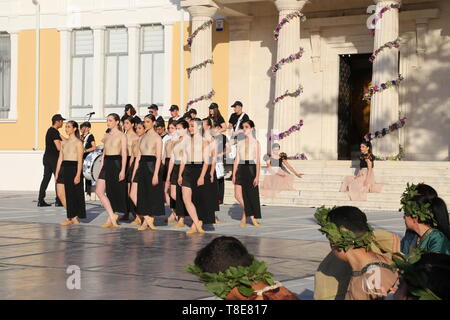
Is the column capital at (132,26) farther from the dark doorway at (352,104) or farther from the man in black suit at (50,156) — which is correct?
the man in black suit at (50,156)

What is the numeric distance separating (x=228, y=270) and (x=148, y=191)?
35.4 feet

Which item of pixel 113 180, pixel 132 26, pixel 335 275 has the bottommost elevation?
pixel 335 275

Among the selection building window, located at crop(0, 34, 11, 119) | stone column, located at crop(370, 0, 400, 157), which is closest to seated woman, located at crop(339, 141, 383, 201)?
stone column, located at crop(370, 0, 400, 157)

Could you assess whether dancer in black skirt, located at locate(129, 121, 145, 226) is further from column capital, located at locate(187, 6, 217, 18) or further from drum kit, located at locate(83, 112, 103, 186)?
column capital, located at locate(187, 6, 217, 18)

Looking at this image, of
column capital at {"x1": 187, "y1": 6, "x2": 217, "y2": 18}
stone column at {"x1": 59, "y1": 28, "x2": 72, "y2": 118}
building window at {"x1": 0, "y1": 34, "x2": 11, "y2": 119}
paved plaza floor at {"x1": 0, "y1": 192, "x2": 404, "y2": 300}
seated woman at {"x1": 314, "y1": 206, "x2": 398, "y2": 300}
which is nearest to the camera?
seated woman at {"x1": 314, "y1": 206, "x2": 398, "y2": 300}

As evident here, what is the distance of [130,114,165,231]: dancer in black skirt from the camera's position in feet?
48.0

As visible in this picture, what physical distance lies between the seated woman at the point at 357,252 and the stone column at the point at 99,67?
2438 cm

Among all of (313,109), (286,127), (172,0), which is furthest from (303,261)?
(172,0)

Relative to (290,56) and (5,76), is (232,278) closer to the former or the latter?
(290,56)

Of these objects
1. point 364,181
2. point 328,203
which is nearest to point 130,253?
point 328,203

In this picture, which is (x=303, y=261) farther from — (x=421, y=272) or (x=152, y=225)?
(x=421, y=272)

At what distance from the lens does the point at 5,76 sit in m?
30.4

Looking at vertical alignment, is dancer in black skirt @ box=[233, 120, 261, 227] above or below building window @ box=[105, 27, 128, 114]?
below

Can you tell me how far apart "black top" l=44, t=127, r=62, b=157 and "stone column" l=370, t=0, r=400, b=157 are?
793cm
